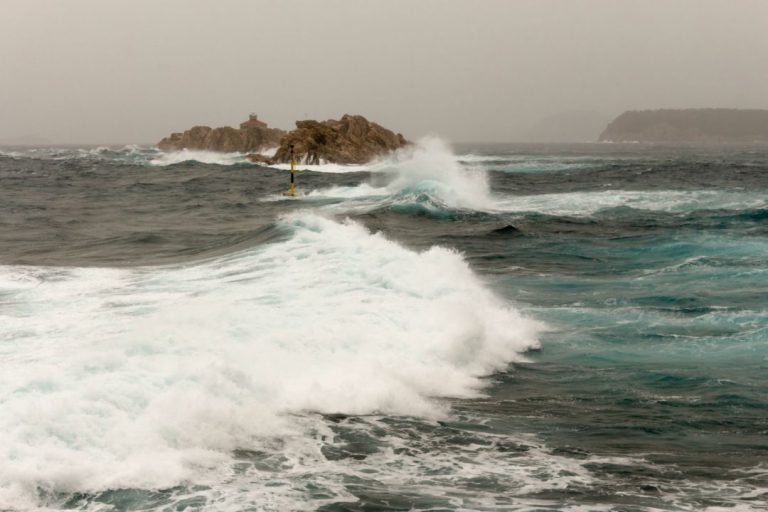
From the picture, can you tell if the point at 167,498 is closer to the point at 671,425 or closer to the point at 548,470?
the point at 548,470

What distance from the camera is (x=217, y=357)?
9820 millimetres

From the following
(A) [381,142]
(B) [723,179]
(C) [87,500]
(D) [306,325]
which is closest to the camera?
(C) [87,500]

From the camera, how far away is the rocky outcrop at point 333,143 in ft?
243

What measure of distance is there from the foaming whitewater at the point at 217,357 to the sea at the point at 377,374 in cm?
3

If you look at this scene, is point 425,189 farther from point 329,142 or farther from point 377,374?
point 329,142

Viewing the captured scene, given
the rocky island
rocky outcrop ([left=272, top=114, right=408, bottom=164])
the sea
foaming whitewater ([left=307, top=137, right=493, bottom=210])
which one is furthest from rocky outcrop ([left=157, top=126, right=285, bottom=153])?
the sea

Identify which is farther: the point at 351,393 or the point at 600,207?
the point at 600,207

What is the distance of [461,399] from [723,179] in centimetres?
4556

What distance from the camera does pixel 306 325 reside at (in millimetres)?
12047

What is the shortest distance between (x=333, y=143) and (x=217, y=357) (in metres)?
67.9

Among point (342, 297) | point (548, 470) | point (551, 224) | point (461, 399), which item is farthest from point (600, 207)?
point (548, 470)

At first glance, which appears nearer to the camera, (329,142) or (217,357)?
(217,357)

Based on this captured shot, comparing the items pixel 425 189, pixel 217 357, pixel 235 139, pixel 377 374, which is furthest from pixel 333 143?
pixel 217 357

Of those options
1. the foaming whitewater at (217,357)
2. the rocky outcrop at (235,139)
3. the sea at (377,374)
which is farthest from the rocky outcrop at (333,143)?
the foaming whitewater at (217,357)
